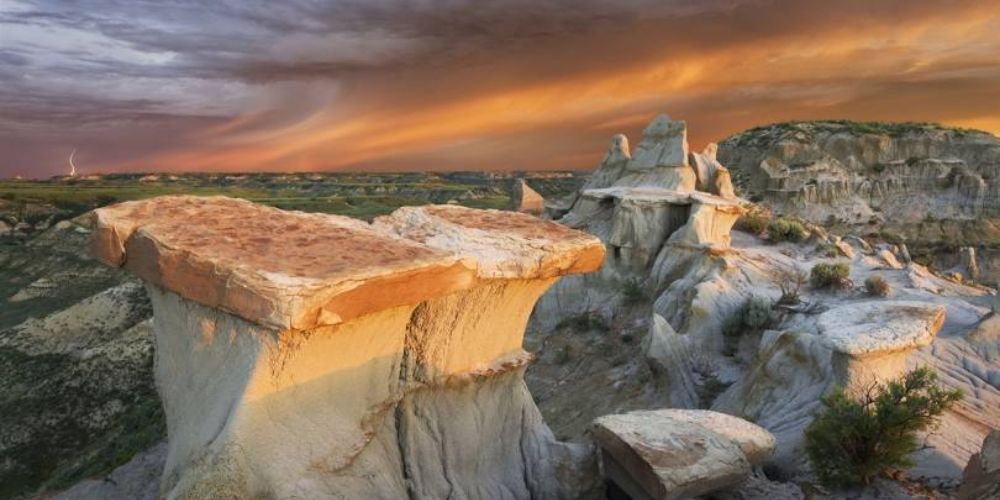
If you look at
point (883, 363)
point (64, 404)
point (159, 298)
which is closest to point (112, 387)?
point (64, 404)

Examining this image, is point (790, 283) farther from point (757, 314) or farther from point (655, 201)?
Result: point (655, 201)

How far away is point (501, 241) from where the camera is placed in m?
6.66

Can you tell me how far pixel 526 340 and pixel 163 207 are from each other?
1621 cm

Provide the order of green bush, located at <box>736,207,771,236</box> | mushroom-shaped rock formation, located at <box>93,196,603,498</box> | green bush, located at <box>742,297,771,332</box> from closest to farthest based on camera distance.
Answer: mushroom-shaped rock formation, located at <box>93,196,603,498</box> < green bush, located at <box>742,297,771,332</box> < green bush, located at <box>736,207,771,236</box>

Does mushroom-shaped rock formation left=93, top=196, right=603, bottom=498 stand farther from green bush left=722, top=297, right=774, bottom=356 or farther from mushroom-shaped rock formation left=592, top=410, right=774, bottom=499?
green bush left=722, top=297, right=774, bottom=356

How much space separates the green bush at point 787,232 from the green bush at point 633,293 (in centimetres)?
595

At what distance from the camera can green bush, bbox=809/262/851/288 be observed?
16.6 meters

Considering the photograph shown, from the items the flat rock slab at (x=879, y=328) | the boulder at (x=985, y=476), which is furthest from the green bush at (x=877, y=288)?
the boulder at (x=985, y=476)

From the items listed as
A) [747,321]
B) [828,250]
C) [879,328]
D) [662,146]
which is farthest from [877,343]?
[662,146]

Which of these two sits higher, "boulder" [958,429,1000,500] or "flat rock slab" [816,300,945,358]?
"flat rock slab" [816,300,945,358]

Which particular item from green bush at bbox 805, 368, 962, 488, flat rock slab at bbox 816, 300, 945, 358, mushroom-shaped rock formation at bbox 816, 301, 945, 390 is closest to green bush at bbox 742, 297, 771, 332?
flat rock slab at bbox 816, 300, 945, 358

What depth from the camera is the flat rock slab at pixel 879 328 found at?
8.68m

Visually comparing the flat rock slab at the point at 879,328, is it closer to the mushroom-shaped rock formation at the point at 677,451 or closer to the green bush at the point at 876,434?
the green bush at the point at 876,434

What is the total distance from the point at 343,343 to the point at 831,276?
599 inches
